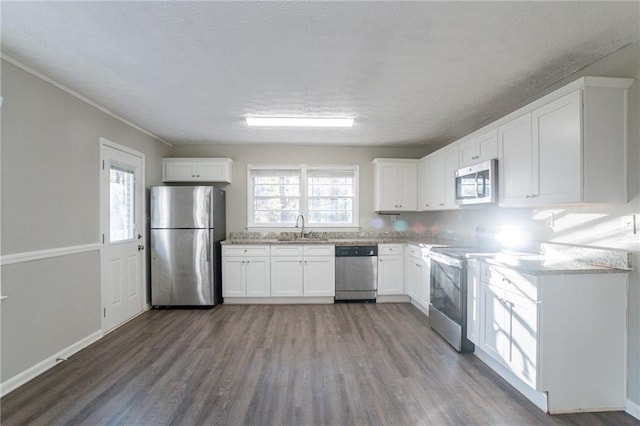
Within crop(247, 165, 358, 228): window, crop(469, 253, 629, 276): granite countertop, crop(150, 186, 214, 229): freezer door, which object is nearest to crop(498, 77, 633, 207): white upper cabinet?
crop(469, 253, 629, 276): granite countertop

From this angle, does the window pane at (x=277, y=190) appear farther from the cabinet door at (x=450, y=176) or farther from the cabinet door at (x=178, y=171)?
the cabinet door at (x=450, y=176)

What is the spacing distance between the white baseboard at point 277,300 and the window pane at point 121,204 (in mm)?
1621

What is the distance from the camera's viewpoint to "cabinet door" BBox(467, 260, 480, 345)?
265cm

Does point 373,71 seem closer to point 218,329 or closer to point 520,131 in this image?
point 520,131

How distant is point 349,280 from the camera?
14.3 feet

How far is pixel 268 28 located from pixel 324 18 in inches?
14.1

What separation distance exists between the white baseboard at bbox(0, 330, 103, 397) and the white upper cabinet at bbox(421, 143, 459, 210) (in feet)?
14.0

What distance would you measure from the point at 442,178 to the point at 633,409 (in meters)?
2.71

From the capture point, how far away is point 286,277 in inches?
169

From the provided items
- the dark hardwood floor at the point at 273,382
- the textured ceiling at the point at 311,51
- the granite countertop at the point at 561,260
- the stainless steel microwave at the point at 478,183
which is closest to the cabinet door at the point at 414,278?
the granite countertop at the point at 561,260

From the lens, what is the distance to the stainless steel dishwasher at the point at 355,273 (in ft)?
14.3

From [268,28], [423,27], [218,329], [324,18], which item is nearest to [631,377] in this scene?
[423,27]

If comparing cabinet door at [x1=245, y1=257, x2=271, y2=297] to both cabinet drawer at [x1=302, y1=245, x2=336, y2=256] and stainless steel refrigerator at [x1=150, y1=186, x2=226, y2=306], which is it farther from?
cabinet drawer at [x1=302, y1=245, x2=336, y2=256]

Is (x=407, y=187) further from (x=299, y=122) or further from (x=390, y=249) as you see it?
(x=299, y=122)
